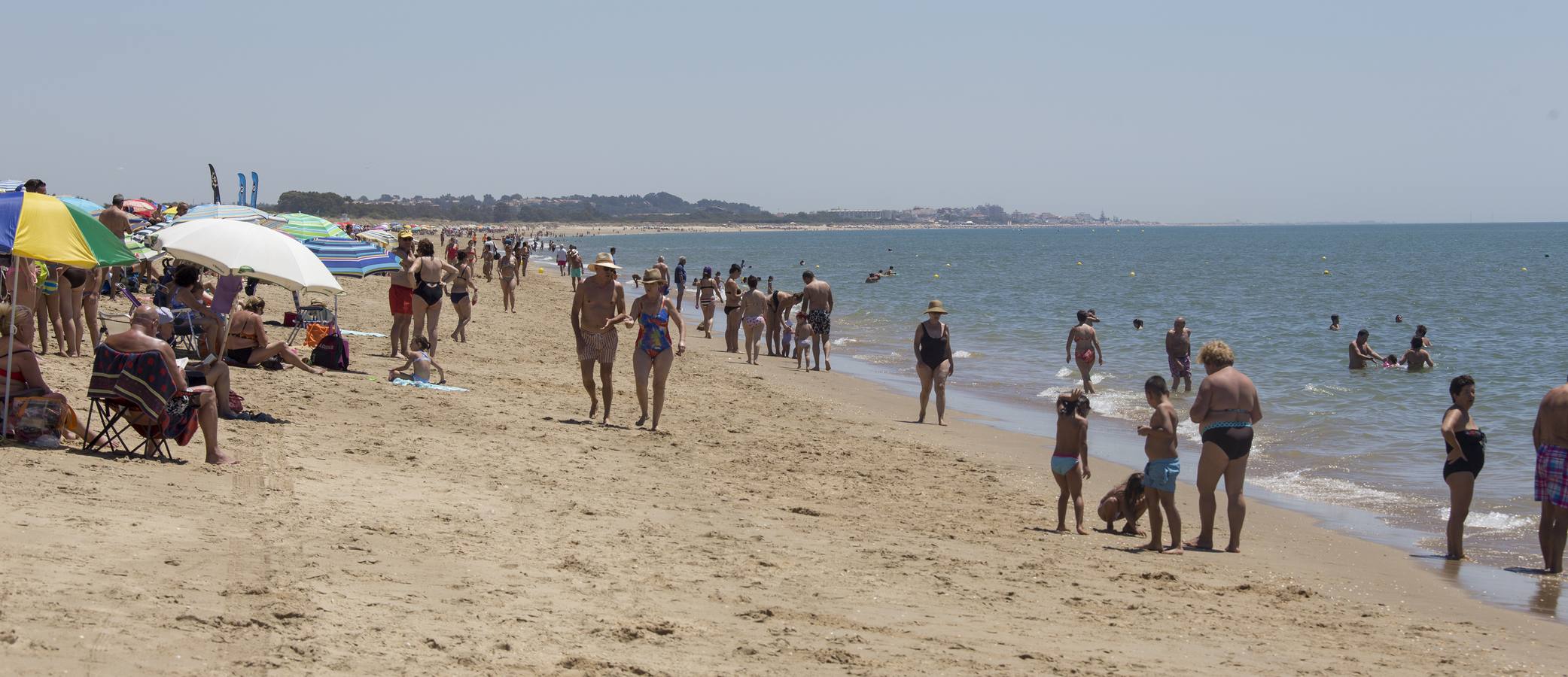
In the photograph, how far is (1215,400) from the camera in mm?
7055

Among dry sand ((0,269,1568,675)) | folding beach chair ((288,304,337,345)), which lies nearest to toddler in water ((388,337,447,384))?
dry sand ((0,269,1568,675))

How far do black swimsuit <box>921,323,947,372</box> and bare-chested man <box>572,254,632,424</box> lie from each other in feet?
10.6

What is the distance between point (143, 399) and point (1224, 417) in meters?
5.97

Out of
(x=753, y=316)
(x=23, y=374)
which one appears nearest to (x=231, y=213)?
(x=753, y=316)

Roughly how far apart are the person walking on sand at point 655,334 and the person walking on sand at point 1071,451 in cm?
301

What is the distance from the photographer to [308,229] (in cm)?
1255

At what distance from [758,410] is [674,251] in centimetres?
8270

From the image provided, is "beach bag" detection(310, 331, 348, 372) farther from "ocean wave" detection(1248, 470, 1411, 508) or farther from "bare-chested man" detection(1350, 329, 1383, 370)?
"bare-chested man" detection(1350, 329, 1383, 370)

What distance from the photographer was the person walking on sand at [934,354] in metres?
11.6

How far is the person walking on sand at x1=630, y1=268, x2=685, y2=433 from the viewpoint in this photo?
9.26 meters

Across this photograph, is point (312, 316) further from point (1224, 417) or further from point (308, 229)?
point (1224, 417)

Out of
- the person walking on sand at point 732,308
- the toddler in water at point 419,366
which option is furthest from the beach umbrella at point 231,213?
the person walking on sand at point 732,308

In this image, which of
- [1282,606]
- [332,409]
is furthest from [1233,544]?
[332,409]

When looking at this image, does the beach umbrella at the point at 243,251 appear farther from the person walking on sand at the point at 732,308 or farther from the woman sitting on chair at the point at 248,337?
the person walking on sand at the point at 732,308
